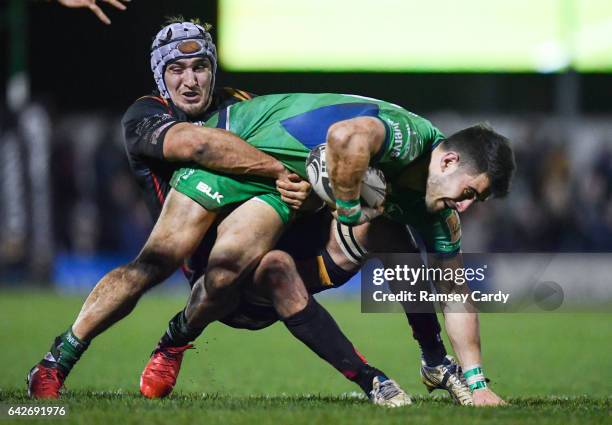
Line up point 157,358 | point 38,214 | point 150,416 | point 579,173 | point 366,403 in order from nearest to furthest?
point 150,416
point 366,403
point 157,358
point 38,214
point 579,173

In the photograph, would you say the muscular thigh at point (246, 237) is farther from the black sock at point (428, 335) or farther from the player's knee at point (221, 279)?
the black sock at point (428, 335)

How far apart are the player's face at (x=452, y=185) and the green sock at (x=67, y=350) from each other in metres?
2.10

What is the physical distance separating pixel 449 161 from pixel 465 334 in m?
0.99

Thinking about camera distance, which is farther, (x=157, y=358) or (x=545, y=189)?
(x=545, y=189)

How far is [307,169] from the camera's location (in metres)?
6.56

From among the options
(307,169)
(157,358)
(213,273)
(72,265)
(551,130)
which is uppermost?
(307,169)

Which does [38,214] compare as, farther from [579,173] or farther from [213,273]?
[213,273]

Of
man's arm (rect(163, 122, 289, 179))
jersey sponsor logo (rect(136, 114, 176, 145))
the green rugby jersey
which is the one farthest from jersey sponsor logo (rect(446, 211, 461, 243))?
jersey sponsor logo (rect(136, 114, 176, 145))

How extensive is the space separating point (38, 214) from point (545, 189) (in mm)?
7572

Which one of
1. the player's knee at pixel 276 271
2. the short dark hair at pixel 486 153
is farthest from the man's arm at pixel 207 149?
the short dark hair at pixel 486 153

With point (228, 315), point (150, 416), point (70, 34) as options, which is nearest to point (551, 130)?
point (70, 34)

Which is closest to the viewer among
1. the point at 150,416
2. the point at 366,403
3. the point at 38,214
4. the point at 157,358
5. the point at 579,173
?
the point at 150,416

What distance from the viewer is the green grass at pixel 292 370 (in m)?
5.85

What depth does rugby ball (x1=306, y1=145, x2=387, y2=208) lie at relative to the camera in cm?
634
